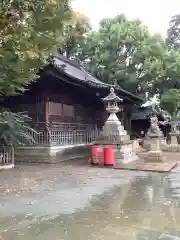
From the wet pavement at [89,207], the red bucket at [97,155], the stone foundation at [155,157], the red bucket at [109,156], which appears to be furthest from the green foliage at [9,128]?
the stone foundation at [155,157]

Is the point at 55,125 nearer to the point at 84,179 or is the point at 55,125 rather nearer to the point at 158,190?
the point at 84,179

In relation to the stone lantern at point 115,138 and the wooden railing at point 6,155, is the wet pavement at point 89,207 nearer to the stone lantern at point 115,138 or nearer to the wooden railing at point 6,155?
the wooden railing at point 6,155

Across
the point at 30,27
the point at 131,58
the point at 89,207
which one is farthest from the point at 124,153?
the point at 131,58

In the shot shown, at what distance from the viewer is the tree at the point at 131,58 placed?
85.0 ft

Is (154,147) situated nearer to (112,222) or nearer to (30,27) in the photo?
(112,222)

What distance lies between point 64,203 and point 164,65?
73.2 feet

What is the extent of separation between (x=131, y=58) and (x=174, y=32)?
22.3m

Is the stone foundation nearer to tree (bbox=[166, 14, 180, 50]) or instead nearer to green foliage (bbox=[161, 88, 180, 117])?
green foliage (bbox=[161, 88, 180, 117])

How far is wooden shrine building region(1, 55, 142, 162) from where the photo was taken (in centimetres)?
1409

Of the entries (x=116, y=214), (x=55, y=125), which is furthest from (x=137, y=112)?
(x=116, y=214)

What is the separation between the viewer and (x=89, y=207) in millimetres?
6012

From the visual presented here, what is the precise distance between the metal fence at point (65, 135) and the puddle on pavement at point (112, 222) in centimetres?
764

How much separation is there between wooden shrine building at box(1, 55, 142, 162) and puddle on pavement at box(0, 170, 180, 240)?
7620 mm

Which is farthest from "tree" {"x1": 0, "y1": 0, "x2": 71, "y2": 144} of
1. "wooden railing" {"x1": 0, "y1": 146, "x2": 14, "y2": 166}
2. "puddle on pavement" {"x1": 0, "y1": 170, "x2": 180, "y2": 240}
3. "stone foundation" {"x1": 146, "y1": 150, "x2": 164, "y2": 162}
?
"stone foundation" {"x1": 146, "y1": 150, "x2": 164, "y2": 162}
